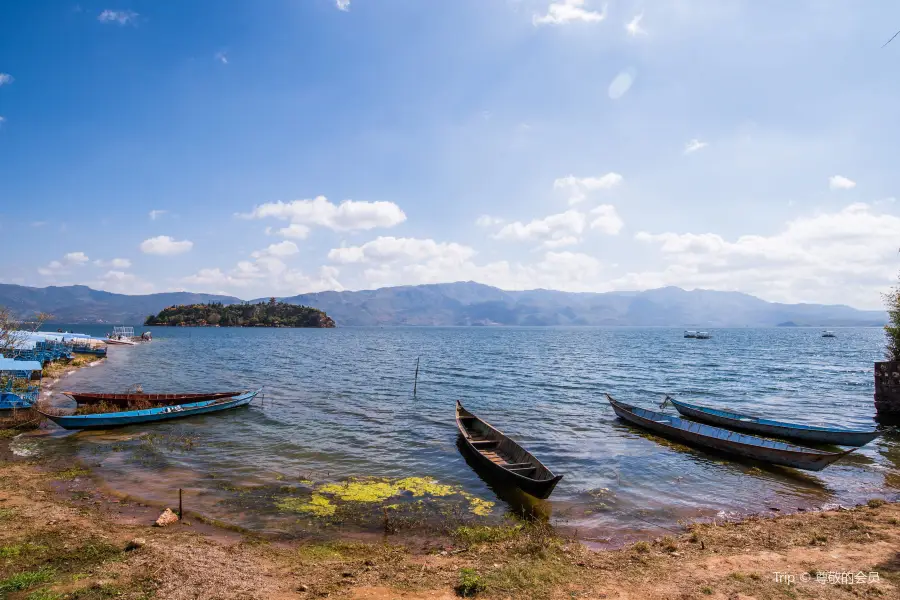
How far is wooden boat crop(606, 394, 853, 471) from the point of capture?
749 inches

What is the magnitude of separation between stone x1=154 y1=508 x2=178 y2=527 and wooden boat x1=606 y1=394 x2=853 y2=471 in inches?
940

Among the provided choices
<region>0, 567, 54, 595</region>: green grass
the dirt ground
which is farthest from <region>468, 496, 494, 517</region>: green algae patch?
<region>0, 567, 54, 595</region>: green grass

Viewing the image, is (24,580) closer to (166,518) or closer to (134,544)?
(134,544)

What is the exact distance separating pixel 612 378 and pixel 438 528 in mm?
43535

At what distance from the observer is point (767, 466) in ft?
68.4

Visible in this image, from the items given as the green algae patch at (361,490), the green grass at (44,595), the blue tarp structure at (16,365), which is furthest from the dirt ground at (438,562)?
the blue tarp structure at (16,365)

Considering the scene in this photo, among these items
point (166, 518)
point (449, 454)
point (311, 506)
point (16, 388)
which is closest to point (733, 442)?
point (449, 454)

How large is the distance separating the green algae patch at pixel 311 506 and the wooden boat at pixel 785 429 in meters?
26.3

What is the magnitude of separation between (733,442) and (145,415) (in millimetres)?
34145

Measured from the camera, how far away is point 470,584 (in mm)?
9609

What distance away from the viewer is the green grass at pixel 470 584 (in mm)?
9398

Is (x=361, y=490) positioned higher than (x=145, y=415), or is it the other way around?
(x=145, y=415)

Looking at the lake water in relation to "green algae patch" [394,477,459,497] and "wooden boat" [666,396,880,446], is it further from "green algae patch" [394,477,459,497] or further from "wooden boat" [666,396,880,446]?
"wooden boat" [666,396,880,446]

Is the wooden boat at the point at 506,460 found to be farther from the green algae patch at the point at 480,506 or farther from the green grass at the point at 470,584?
the green grass at the point at 470,584
